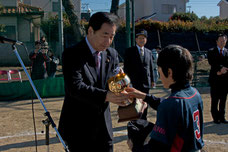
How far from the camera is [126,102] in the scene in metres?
2.14

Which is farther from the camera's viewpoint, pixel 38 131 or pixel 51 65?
pixel 51 65

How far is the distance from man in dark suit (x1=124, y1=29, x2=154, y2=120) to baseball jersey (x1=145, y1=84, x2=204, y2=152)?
132 inches

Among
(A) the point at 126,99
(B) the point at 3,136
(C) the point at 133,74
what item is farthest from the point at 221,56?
(B) the point at 3,136

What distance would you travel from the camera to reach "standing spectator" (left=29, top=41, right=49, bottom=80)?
8.64 m

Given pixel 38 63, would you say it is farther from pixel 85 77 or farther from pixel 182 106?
pixel 182 106

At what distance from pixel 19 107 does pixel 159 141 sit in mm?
6542

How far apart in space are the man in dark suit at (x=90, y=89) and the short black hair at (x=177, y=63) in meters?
0.43

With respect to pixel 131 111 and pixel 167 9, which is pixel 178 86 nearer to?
pixel 131 111

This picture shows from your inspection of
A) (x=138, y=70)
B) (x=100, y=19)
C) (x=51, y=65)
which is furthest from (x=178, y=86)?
(x=51, y=65)

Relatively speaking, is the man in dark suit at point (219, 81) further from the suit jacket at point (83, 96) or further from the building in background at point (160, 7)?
the building in background at point (160, 7)

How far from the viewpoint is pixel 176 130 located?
1.75 metres

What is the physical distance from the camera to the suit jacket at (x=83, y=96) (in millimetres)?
1999

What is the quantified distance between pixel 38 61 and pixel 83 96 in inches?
281

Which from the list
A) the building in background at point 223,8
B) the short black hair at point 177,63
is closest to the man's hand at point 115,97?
the short black hair at point 177,63
